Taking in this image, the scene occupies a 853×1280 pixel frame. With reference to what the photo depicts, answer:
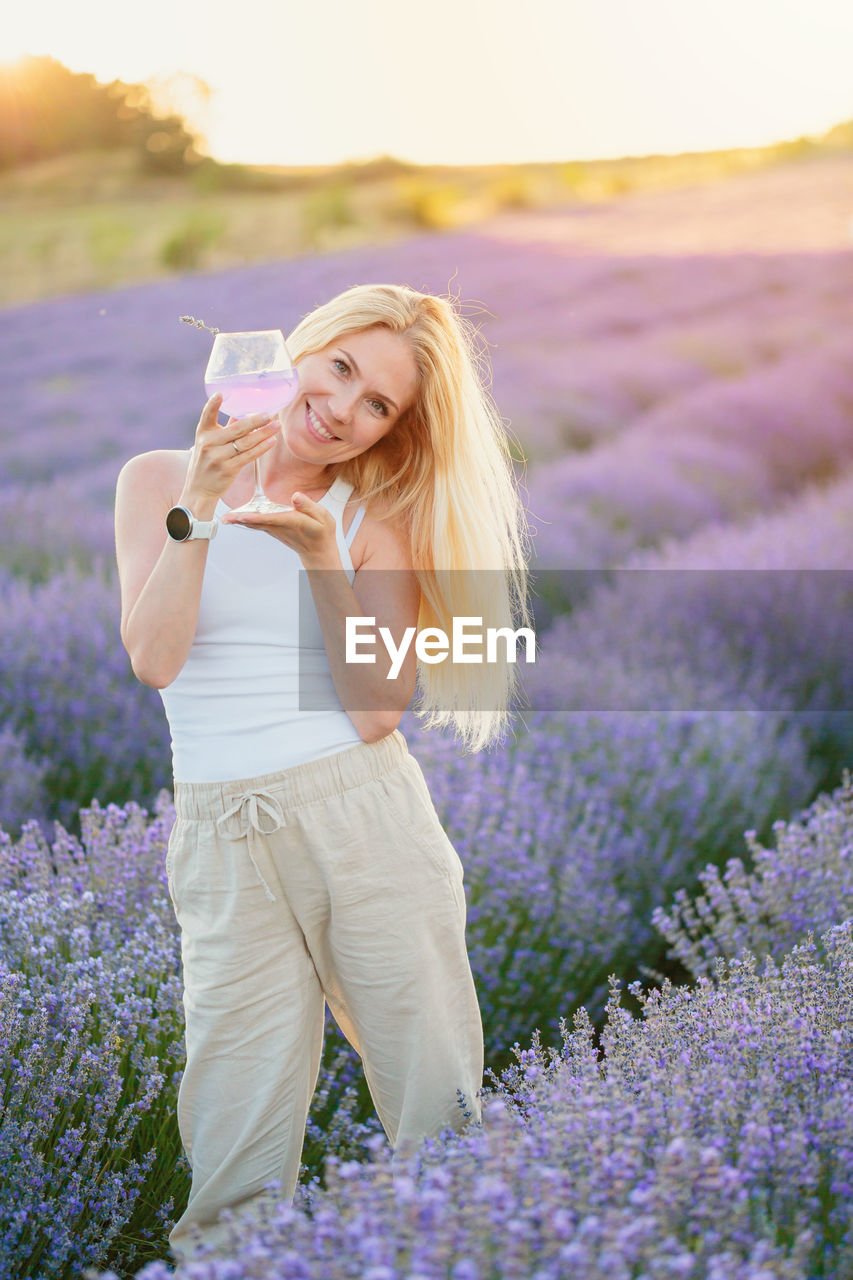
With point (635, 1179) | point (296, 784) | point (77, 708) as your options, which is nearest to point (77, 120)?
point (77, 708)

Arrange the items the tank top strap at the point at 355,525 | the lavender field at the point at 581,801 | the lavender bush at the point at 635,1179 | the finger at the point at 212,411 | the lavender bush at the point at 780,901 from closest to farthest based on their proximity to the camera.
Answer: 1. the lavender bush at the point at 635,1179
2. the lavender field at the point at 581,801
3. the finger at the point at 212,411
4. the tank top strap at the point at 355,525
5. the lavender bush at the point at 780,901

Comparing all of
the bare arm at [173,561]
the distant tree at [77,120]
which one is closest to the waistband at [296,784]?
the bare arm at [173,561]

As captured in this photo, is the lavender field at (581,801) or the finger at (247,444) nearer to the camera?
the lavender field at (581,801)

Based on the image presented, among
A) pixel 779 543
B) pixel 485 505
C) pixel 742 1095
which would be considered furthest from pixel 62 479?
pixel 742 1095

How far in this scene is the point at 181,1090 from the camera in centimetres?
160

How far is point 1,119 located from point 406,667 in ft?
25.6

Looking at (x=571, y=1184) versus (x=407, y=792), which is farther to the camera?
(x=407, y=792)

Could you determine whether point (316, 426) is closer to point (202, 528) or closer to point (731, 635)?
point (202, 528)

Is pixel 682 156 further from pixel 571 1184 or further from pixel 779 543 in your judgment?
pixel 571 1184

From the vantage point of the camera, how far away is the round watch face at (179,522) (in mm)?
1376

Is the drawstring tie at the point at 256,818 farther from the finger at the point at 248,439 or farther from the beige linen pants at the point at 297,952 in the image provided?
the finger at the point at 248,439

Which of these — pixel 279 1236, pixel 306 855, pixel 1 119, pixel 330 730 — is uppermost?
pixel 1 119

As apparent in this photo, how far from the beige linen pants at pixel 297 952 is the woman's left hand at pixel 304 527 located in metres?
0.28

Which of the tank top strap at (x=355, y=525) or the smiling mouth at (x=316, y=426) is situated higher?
the smiling mouth at (x=316, y=426)
